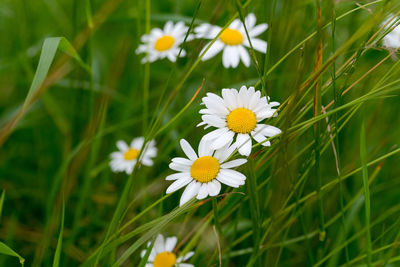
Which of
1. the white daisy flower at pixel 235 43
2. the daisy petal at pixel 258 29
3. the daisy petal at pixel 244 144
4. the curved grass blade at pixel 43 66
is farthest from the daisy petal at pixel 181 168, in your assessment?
the daisy petal at pixel 258 29

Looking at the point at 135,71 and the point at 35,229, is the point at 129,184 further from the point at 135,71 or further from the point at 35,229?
the point at 135,71

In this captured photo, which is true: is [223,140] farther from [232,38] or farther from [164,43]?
[164,43]

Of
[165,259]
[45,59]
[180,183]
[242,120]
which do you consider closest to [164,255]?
[165,259]

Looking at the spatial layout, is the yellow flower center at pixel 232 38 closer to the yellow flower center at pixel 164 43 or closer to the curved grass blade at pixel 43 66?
the yellow flower center at pixel 164 43

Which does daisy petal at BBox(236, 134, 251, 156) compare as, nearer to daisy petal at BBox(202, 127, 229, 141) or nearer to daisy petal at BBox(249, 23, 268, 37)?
daisy petal at BBox(202, 127, 229, 141)

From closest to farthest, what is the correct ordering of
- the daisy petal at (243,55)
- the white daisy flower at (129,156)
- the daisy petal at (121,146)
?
the daisy petal at (243,55) < the white daisy flower at (129,156) < the daisy petal at (121,146)

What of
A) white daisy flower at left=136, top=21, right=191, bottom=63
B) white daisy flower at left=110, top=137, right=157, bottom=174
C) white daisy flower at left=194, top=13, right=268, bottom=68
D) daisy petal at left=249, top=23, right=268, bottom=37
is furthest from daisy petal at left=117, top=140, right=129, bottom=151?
daisy petal at left=249, top=23, right=268, bottom=37
